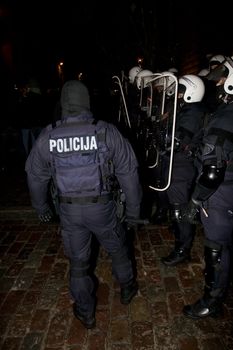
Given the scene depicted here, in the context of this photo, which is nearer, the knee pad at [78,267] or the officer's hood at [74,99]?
the officer's hood at [74,99]

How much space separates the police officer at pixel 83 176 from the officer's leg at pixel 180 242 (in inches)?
47.0

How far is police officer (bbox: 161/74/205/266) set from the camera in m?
3.77

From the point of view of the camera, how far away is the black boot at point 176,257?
4.09 metres

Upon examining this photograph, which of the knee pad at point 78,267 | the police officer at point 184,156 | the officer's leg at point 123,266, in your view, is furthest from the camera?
the police officer at point 184,156

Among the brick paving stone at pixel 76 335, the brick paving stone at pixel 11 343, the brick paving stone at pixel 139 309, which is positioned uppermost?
the brick paving stone at pixel 139 309

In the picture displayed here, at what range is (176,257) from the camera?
4109mm

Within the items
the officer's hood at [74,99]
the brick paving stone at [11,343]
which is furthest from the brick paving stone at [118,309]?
the officer's hood at [74,99]

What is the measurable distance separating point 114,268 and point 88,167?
1.32 metres

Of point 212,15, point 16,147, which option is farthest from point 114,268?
point 212,15

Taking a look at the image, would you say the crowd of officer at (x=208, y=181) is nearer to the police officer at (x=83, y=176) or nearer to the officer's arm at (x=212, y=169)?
the officer's arm at (x=212, y=169)

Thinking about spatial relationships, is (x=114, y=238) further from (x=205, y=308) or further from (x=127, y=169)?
(x=205, y=308)

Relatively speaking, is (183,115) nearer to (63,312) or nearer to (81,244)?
(81,244)

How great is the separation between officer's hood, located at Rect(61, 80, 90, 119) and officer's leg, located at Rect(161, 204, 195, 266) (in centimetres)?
212

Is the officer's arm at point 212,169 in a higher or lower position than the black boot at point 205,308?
higher
